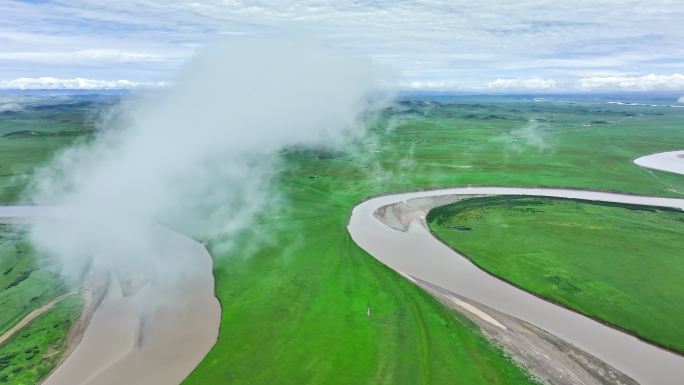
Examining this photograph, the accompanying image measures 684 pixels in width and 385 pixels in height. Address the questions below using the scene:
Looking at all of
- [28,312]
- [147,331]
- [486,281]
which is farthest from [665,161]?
[28,312]

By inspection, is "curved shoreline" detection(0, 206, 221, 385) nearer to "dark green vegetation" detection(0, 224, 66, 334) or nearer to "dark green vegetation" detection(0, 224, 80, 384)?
"dark green vegetation" detection(0, 224, 80, 384)

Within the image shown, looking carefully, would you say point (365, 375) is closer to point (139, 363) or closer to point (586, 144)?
point (139, 363)

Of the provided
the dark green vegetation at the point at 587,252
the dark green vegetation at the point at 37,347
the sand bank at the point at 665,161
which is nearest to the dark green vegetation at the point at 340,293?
the sand bank at the point at 665,161

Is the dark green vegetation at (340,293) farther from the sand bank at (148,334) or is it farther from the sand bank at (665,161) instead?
the sand bank at (665,161)

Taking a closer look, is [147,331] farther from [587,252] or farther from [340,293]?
[587,252]

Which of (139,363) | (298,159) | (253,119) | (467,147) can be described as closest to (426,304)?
(139,363)

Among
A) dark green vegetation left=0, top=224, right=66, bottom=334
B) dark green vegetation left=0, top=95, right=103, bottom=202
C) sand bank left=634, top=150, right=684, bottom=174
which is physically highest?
dark green vegetation left=0, top=224, right=66, bottom=334

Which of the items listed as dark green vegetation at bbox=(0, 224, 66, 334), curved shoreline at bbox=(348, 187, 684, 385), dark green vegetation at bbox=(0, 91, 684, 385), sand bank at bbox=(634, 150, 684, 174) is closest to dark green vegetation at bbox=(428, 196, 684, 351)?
curved shoreline at bbox=(348, 187, 684, 385)
